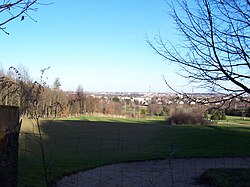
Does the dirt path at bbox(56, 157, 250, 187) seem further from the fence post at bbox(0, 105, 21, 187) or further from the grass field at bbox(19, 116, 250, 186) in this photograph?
the fence post at bbox(0, 105, 21, 187)

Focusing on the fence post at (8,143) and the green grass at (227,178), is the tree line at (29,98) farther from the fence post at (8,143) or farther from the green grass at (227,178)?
the green grass at (227,178)

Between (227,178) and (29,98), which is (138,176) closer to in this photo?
(227,178)

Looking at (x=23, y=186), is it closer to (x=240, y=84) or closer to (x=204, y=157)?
(x=240, y=84)

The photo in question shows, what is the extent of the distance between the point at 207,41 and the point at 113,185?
24.9ft

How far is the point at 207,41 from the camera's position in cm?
416

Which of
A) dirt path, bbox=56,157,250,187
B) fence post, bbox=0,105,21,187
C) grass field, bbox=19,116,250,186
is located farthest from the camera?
grass field, bbox=19,116,250,186

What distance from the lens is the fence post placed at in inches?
126

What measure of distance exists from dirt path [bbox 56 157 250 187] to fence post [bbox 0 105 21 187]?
6.29 meters

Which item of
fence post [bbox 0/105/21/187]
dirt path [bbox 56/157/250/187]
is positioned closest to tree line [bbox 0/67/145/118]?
fence post [bbox 0/105/21/187]

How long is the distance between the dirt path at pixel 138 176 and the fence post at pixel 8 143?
6288 millimetres

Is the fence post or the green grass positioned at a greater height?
the fence post

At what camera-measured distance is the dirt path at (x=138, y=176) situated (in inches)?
422

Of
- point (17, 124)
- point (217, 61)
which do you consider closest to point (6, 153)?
point (17, 124)

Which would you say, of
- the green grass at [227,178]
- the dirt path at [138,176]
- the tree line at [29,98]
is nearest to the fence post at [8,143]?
the tree line at [29,98]
